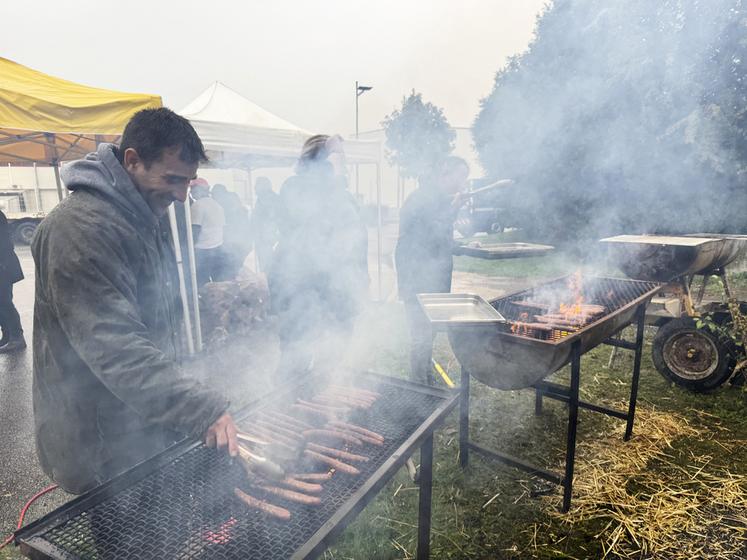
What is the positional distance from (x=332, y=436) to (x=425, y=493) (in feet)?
1.95

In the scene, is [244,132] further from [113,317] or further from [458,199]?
[113,317]

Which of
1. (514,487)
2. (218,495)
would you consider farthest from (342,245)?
(218,495)

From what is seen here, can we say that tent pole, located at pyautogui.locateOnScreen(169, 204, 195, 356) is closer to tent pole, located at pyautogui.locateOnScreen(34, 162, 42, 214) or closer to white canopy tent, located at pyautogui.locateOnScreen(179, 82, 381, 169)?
white canopy tent, located at pyautogui.locateOnScreen(179, 82, 381, 169)

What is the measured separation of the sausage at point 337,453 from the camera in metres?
1.71

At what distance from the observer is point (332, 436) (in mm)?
1859

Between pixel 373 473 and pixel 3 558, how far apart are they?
2.33 meters

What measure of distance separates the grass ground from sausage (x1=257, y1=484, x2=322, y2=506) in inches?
49.0

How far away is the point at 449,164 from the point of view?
4199 mm

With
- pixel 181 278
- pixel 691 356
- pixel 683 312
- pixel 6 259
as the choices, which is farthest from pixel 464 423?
pixel 6 259

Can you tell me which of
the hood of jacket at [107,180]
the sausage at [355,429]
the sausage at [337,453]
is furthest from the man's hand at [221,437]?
the hood of jacket at [107,180]

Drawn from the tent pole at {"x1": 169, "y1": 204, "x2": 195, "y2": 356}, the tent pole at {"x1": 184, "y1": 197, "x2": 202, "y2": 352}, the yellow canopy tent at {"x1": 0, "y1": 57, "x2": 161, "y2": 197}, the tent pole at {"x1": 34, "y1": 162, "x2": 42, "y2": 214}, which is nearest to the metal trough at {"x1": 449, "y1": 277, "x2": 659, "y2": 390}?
the tent pole at {"x1": 169, "y1": 204, "x2": 195, "y2": 356}

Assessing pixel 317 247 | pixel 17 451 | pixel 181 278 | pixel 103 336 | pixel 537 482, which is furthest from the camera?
pixel 181 278

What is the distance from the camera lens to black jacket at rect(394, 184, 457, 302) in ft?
14.1

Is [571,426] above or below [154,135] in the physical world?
below
